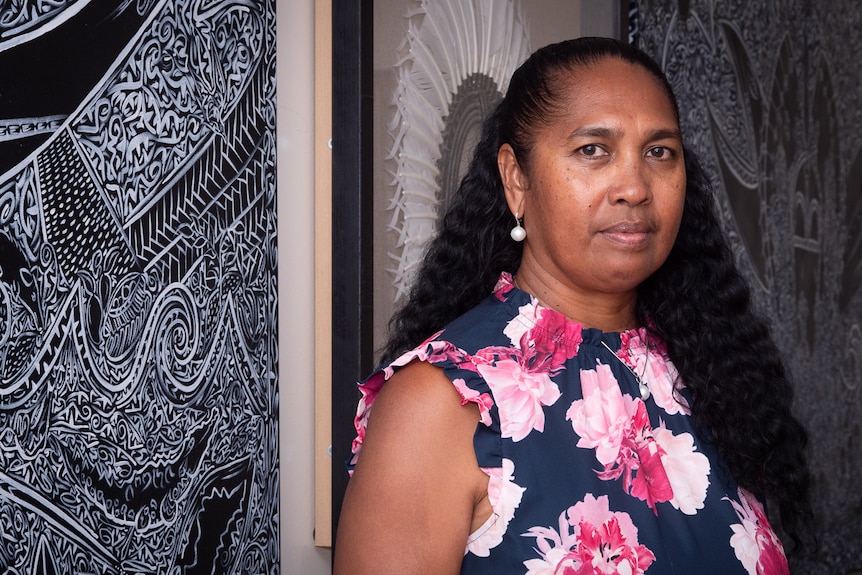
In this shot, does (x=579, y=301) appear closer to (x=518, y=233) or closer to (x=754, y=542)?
(x=518, y=233)

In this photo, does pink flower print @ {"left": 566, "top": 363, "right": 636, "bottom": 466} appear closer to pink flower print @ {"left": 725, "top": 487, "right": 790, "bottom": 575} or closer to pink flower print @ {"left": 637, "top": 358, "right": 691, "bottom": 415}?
pink flower print @ {"left": 637, "top": 358, "right": 691, "bottom": 415}

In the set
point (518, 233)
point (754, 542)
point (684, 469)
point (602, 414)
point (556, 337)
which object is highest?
point (518, 233)

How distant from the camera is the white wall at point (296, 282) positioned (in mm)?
1708

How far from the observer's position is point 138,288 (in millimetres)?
1354

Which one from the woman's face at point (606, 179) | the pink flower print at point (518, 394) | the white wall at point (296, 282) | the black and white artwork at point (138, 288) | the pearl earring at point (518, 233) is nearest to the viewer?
the black and white artwork at point (138, 288)

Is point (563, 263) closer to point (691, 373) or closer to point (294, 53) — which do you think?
point (691, 373)

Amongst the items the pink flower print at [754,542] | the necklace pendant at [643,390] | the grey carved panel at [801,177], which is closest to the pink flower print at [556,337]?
the necklace pendant at [643,390]

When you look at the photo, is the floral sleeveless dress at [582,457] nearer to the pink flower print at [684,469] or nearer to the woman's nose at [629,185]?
the pink flower print at [684,469]

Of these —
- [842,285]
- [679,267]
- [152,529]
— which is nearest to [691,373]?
[679,267]

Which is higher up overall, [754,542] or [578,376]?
[578,376]

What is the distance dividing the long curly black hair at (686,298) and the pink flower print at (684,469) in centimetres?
6

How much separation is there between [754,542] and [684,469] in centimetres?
15

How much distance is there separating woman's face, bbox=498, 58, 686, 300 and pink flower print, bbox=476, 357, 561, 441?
0.19m

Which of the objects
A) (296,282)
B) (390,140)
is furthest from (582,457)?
(390,140)
